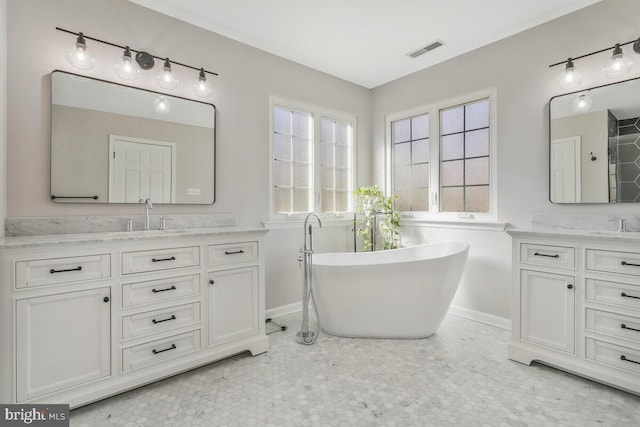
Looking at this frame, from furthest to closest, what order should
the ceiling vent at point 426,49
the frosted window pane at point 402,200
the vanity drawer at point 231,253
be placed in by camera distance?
the frosted window pane at point 402,200
the ceiling vent at point 426,49
the vanity drawer at point 231,253

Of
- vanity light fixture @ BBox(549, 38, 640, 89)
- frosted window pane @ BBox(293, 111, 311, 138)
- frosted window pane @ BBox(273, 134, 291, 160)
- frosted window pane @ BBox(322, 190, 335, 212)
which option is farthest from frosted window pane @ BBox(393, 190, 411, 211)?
vanity light fixture @ BBox(549, 38, 640, 89)

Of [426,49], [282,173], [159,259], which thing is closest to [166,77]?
[282,173]

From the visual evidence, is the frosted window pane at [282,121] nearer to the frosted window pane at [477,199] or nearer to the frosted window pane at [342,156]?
the frosted window pane at [342,156]

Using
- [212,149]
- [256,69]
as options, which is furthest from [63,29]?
[256,69]

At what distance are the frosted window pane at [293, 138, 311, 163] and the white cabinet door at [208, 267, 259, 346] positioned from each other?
150 cm

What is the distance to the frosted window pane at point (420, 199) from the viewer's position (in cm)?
364

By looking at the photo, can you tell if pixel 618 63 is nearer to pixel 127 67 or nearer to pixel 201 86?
pixel 201 86

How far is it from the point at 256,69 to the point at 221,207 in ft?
4.56

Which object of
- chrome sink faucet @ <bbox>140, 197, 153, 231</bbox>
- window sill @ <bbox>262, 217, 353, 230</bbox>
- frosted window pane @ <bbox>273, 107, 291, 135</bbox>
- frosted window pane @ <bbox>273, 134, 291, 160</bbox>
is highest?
frosted window pane @ <bbox>273, 107, 291, 135</bbox>

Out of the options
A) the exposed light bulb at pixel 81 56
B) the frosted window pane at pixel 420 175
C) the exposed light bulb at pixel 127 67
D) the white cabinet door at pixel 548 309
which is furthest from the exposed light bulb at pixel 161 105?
the white cabinet door at pixel 548 309

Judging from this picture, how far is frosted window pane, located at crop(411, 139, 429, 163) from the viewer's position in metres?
3.64

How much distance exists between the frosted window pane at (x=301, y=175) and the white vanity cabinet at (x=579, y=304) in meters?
2.07

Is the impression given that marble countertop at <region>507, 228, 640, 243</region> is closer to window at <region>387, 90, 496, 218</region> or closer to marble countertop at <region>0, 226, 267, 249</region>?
window at <region>387, 90, 496, 218</region>

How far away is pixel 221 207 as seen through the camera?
9.39 feet
